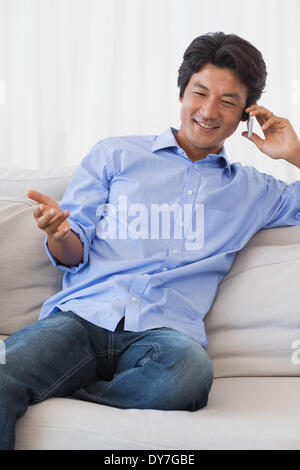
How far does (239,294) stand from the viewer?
1452 mm

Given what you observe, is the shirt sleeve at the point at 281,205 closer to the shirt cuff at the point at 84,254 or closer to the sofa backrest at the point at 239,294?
the sofa backrest at the point at 239,294

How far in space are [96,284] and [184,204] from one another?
0.31 meters

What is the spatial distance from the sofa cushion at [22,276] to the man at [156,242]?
0.29 ft

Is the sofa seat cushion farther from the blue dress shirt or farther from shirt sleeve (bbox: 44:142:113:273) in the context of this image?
shirt sleeve (bbox: 44:142:113:273)

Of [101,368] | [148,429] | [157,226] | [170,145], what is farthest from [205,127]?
[148,429]

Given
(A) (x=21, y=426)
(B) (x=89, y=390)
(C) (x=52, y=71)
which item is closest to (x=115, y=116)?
(C) (x=52, y=71)

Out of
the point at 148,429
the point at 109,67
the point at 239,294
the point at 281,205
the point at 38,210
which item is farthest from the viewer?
the point at 109,67

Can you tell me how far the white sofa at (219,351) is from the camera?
998 mm

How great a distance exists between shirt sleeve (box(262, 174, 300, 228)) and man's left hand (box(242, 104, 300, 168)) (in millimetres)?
97

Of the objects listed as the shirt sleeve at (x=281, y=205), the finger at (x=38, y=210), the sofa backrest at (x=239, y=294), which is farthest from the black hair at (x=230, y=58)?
the finger at (x=38, y=210)

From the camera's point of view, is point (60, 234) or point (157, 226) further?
point (157, 226)

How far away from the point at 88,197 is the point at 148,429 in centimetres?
66

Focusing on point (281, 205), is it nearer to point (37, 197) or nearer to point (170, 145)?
point (170, 145)

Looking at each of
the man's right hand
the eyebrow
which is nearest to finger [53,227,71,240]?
the man's right hand
